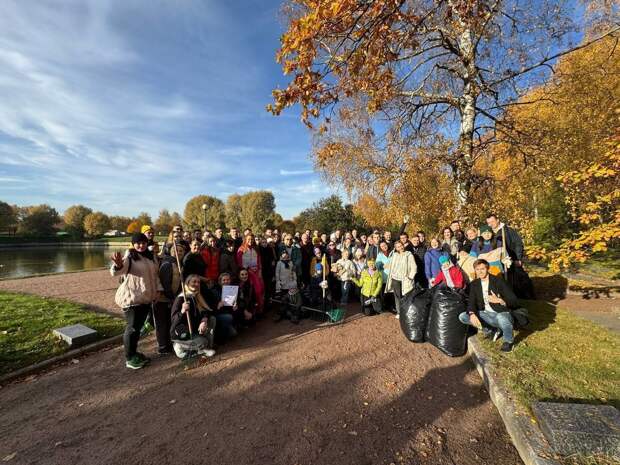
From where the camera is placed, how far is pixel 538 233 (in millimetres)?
12727

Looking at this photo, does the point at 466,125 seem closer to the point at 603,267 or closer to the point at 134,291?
the point at 603,267

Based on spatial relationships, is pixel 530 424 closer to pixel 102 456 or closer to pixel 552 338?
pixel 552 338

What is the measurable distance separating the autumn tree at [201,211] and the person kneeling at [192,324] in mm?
51956

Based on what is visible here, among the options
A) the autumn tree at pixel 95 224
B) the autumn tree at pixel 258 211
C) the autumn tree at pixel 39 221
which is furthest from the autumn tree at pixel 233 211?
the autumn tree at pixel 39 221

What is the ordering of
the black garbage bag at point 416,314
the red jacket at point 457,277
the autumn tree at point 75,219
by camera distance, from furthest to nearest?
the autumn tree at point 75,219, the red jacket at point 457,277, the black garbage bag at point 416,314

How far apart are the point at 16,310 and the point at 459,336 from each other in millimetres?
9590

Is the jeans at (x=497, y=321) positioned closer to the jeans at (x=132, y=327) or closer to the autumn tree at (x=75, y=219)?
the jeans at (x=132, y=327)

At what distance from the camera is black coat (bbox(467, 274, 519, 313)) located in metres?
4.41

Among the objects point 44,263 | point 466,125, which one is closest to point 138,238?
point 466,125

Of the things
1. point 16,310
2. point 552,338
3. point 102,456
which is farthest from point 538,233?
point 16,310

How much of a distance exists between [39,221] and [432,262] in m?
99.9

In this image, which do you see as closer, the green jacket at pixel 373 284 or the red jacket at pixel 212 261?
the red jacket at pixel 212 261

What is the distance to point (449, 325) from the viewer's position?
4.46 m

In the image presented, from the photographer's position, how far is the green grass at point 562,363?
3059mm
